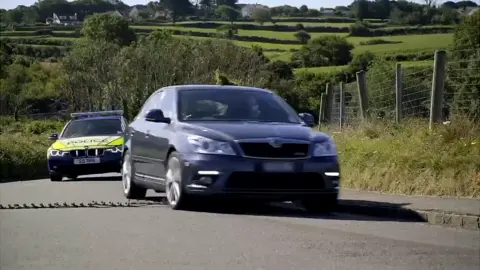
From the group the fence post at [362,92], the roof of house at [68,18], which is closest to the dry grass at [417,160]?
the fence post at [362,92]

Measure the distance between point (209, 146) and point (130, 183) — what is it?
281cm

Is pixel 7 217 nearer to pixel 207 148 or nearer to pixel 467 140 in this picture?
pixel 207 148

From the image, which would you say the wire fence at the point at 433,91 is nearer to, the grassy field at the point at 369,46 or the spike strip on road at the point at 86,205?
the spike strip on road at the point at 86,205

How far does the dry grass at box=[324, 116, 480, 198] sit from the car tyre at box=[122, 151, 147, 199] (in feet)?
10.8

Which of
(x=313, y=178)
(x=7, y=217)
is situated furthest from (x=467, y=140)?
(x=7, y=217)

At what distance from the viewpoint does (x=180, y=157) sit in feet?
37.1

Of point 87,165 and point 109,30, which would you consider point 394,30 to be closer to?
point 109,30

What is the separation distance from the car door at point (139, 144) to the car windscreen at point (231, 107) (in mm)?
828

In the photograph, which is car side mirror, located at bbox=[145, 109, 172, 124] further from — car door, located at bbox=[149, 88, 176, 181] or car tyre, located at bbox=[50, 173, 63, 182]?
car tyre, located at bbox=[50, 173, 63, 182]

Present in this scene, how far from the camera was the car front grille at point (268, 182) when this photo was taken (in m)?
10.9

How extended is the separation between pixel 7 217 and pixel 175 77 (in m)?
29.5

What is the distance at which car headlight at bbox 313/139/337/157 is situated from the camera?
11180 millimetres

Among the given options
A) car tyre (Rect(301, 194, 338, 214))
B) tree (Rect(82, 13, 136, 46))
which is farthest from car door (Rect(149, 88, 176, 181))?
tree (Rect(82, 13, 136, 46))

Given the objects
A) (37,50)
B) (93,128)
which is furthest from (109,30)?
(93,128)
